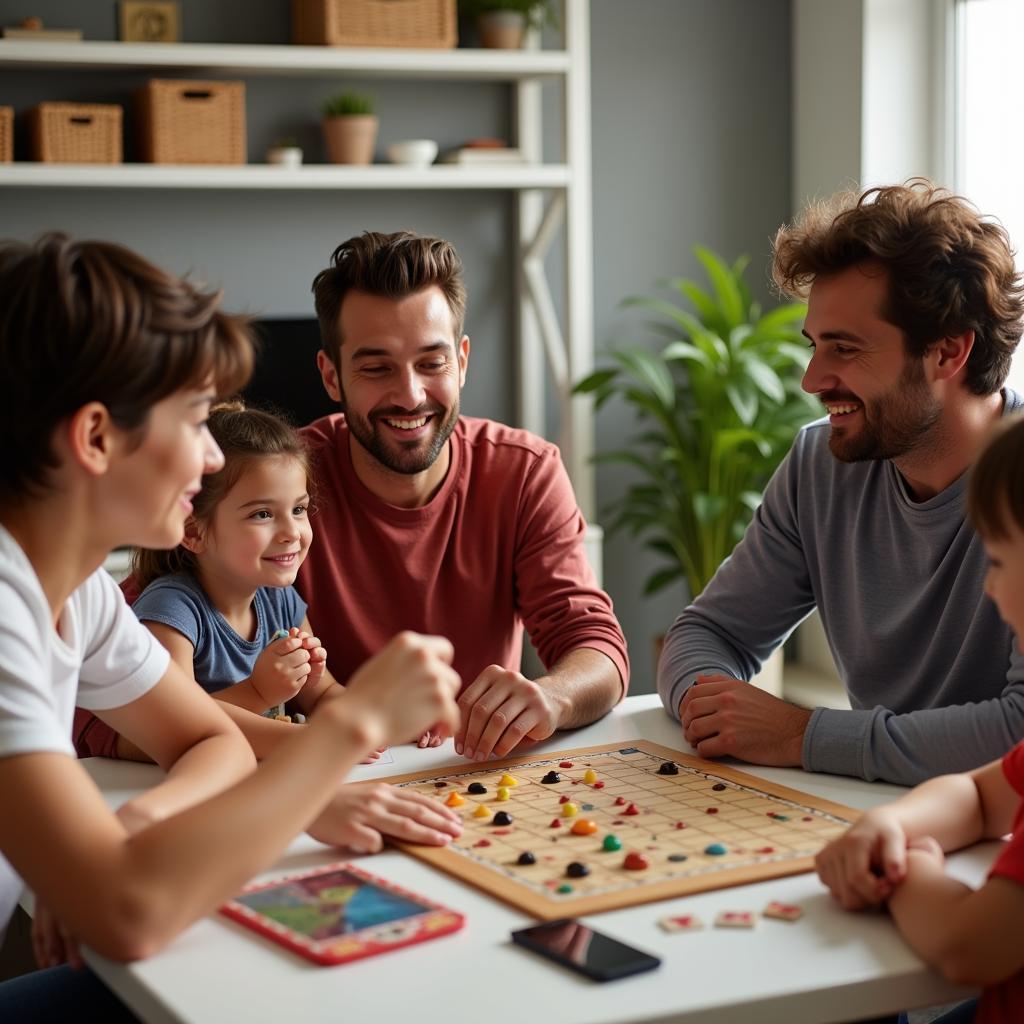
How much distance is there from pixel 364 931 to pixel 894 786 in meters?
0.68

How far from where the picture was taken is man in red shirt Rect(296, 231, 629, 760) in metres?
2.25

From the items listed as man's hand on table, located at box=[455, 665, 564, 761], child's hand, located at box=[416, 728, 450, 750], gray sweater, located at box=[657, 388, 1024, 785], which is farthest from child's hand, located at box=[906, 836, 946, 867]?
child's hand, located at box=[416, 728, 450, 750]

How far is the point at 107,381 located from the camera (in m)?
1.26

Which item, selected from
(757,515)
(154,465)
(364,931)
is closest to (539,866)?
(364,931)

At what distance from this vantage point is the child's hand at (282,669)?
1.80 meters

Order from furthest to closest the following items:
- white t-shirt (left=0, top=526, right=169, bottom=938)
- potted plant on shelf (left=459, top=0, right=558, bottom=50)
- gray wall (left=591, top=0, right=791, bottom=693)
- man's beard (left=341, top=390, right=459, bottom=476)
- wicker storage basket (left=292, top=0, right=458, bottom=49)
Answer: gray wall (left=591, top=0, right=791, bottom=693), potted plant on shelf (left=459, top=0, right=558, bottom=50), wicker storage basket (left=292, top=0, right=458, bottom=49), man's beard (left=341, top=390, right=459, bottom=476), white t-shirt (left=0, top=526, right=169, bottom=938)

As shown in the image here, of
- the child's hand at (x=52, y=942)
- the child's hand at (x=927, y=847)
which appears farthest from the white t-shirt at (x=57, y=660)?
the child's hand at (x=927, y=847)

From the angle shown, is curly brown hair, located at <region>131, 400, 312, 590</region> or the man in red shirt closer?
curly brown hair, located at <region>131, 400, 312, 590</region>

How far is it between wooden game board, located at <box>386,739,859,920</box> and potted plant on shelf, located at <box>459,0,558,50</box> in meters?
2.74

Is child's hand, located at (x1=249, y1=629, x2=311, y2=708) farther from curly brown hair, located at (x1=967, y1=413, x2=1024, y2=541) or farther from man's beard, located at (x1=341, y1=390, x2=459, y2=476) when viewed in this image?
curly brown hair, located at (x1=967, y1=413, x2=1024, y2=541)

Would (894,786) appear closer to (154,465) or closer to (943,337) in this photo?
(943,337)

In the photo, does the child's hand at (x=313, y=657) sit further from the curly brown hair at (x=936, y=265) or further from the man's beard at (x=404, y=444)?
the curly brown hair at (x=936, y=265)

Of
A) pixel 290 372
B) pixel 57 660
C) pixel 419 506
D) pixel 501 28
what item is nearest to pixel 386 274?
pixel 419 506

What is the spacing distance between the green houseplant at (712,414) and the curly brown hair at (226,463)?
205cm
